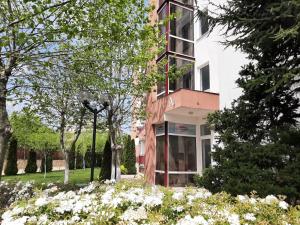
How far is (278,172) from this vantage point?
5.46 metres

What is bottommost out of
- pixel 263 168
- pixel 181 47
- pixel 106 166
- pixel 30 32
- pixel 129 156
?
pixel 106 166

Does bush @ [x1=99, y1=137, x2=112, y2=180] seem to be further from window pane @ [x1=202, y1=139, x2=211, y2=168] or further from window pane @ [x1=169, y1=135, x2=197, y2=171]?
window pane @ [x1=202, y1=139, x2=211, y2=168]

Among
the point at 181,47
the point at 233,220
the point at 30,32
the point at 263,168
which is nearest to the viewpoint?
the point at 233,220

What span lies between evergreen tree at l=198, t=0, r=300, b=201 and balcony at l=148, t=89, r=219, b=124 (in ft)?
17.0

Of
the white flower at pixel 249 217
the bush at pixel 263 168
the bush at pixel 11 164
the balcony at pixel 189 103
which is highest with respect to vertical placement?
the balcony at pixel 189 103

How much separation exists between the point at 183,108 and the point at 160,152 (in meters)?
3.63

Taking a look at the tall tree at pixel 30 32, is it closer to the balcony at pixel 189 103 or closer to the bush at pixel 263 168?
the bush at pixel 263 168

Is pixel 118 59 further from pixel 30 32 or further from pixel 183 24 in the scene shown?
pixel 183 24

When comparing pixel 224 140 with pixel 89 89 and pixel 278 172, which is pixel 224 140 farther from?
pixel 89 89

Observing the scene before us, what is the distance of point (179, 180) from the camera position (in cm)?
1452

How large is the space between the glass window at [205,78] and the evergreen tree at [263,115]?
7.61m

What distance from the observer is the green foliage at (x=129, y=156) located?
27.7 meters

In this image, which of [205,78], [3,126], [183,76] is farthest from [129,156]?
[3,126]

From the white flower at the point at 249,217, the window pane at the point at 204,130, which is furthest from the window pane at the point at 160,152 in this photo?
the white flower at the point at 249,217
